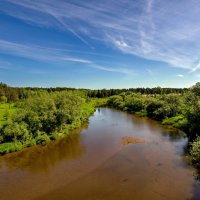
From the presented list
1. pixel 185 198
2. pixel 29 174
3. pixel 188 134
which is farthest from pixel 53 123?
pixel 185 198

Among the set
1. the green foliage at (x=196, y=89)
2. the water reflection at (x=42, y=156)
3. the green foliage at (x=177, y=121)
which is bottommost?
the water reflection at (x=42, y=156)

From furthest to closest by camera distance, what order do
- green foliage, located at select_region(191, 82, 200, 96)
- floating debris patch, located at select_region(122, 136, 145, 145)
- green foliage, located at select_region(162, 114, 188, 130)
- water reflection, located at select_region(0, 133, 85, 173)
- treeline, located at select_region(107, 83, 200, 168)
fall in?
green foliage, located at select_region(162, 114, 188, 130) < green foliage, located at select_region(191, 82, 200, 96) < floating debris patch, located at select_region(122, 136, 145, 145) < treeline, located at select_region(107, 83, 200, 168) < water reflection, located at select_region(0, 133, 85, 173)

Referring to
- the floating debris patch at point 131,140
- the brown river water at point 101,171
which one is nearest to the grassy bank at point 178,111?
the brown river water at point 101,171

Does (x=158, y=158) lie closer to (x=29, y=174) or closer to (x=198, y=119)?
(x=198, y=119)

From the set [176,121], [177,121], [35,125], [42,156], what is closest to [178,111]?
[176,121]

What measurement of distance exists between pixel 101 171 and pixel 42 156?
35.5 ft

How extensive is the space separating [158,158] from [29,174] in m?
16.4

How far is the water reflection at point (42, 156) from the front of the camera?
30.5 metres

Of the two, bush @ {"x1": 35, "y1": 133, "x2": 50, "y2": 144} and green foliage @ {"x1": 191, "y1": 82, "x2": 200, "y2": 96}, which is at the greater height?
green foliage @ {"x1": 191, "y1": 82, "x2": 200, "y2": 96}

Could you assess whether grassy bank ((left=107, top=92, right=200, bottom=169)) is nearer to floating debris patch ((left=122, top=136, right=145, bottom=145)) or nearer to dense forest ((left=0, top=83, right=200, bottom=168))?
dense forest ((left=0, top=83, right=200, bottom=168))

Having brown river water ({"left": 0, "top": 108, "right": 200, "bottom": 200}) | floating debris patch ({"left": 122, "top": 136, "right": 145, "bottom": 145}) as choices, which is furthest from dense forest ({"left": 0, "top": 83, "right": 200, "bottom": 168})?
floating debris patch ({"left": 122, "top": 136, "right": 145, "bottom": 145})

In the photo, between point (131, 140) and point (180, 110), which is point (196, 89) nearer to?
point (131, 140)

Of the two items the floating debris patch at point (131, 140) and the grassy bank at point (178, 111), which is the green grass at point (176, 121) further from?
the floating debris patch at point (131, 140)

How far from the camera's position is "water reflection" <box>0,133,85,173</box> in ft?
100.0
